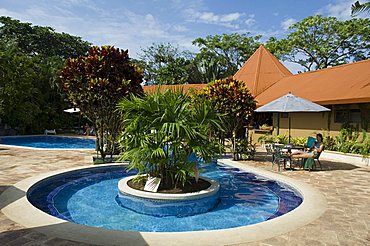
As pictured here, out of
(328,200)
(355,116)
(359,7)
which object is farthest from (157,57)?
(328,200)

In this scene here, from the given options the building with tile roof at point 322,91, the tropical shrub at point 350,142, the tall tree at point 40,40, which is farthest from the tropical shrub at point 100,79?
the tall tree at point 40,40

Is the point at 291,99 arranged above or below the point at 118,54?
below

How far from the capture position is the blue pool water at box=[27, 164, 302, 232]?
237 inches

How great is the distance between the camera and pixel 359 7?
35.4 feet

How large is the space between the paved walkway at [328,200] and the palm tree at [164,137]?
3084 millimetres

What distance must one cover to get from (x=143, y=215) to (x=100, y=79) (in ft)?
18.1

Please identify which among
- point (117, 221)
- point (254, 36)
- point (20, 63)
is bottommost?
point (117, 221)

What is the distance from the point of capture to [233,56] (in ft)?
129

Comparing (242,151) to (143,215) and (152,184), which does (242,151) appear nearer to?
(152,184)

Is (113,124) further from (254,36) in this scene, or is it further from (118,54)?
(254,36)

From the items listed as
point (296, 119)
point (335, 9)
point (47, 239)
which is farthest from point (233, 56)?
point (47, 239)

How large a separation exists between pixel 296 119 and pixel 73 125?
72.5ft

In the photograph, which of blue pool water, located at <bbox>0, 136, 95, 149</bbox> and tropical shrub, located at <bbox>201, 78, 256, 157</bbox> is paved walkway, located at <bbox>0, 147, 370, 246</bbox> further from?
blue pool water, located at <bbox>0, 136, 95, 149</bbox>

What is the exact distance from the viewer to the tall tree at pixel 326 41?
30312mm
